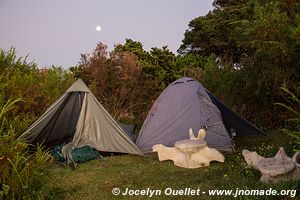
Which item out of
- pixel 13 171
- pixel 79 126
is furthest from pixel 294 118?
pixel 79 126

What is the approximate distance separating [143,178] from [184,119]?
8.64 ft

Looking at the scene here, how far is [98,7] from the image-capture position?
11.9 m

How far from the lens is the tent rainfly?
774 cm

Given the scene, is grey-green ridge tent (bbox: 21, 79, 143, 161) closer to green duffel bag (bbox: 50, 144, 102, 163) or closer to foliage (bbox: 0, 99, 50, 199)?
green duffel bag (bbox: 50, 144, 102, 163)

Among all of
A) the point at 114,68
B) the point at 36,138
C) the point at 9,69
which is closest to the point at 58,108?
the point at 36,138

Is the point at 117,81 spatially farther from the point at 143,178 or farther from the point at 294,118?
the point at 294,118

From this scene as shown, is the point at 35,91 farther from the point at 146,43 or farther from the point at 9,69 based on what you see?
the point at 146,43

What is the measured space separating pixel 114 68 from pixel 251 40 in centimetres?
640

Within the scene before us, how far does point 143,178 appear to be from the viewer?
559 centimetres

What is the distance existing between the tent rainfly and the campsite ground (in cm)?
60

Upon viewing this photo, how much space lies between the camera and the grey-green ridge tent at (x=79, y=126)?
24.1 ft

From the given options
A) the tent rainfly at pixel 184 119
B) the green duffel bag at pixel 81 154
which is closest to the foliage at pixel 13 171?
the green duffel bag at pixel 81 154

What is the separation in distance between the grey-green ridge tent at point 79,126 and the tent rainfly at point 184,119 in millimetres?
712

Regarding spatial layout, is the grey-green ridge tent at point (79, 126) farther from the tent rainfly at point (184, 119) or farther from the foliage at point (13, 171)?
the foliage at point (13, 171)
